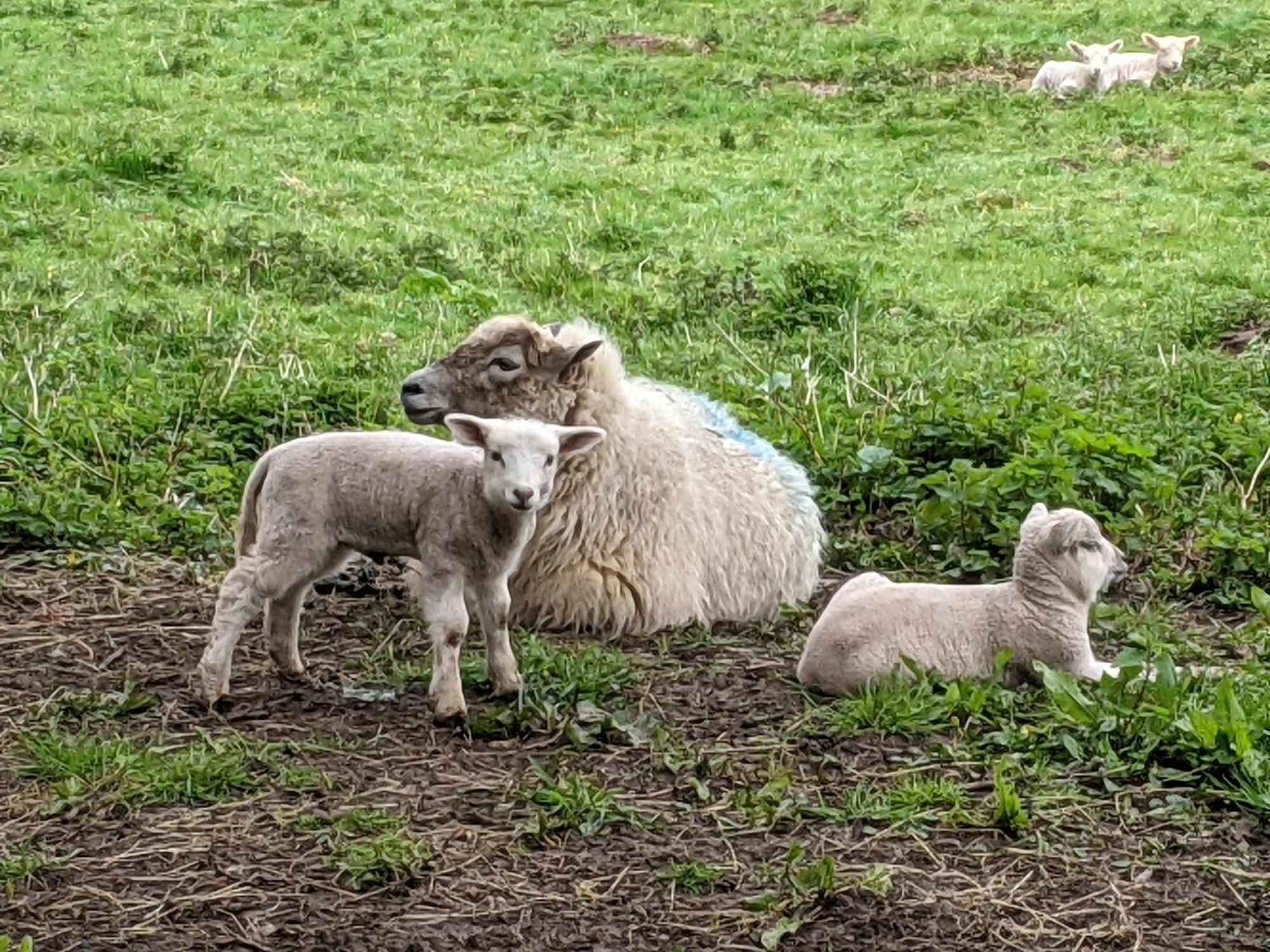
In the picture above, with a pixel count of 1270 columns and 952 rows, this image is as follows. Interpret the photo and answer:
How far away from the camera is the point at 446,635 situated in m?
5.21

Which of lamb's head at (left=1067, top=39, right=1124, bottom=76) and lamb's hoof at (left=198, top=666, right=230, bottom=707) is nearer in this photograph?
lamb's hoof at (left=198, top=666, right=230, bottom=707)

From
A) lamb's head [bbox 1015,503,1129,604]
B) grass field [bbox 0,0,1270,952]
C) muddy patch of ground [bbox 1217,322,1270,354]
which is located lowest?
muddy patch of ground [bbox 1217,322,1270,354]

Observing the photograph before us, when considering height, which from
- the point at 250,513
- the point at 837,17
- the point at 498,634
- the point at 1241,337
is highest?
the point at 837,17

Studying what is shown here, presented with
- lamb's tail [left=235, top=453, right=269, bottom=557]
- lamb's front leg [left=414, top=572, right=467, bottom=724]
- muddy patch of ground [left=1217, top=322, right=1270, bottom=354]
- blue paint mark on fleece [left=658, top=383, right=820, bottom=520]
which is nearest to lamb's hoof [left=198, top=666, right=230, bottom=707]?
lamb's tail [left=235, top=453, right=269, bottom=557]

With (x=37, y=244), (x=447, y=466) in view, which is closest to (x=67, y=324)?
(x=37, y=244)

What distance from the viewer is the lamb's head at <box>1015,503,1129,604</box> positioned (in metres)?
5.66

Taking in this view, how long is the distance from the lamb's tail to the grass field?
1.24 ft

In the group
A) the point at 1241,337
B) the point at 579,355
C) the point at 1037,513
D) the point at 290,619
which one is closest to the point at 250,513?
the point at 290,619

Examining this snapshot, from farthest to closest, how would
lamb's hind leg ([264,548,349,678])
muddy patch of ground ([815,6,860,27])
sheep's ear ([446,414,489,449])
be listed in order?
muddy patch of ground ([815,6,860,27]), lamb's hind leg ([264,548,349,678]), sheep's ear ([446,414,489,449])

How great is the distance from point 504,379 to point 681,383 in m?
2.76

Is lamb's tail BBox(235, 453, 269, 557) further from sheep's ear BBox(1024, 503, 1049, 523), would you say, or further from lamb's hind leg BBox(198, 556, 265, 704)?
sheep's ear BBox(1024, 503, 1049, 523)

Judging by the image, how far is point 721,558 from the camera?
6.84m

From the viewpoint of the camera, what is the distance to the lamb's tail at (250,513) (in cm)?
564

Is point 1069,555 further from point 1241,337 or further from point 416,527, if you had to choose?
point 1241,337
